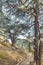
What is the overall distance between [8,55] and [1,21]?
2897mm

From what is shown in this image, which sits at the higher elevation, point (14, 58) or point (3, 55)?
point (3, 55)

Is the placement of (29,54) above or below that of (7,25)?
below

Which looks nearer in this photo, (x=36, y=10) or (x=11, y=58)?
(x=36, y=10)

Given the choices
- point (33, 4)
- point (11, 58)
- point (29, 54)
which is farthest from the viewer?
point (29, 54)

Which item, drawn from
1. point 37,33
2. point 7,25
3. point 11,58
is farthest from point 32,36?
point 11,58

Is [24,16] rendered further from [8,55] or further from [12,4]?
[8,55]

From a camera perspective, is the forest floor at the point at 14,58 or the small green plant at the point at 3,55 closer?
the forest floor at the point at 14,58

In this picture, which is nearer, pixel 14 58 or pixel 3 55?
pixel 14 58

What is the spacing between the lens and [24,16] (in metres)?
13.0

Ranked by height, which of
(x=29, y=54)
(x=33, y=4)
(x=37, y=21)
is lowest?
(x=29, y=54)

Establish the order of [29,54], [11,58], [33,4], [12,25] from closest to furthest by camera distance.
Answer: [33,4] → [12,25] → [11,58] → [29,54]

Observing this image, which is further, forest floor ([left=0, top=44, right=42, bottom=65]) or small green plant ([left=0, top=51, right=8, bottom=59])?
small green plant ([left=0, top=51, right=8, bottom=59])

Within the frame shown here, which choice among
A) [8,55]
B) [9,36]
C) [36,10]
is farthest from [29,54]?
[36,10]

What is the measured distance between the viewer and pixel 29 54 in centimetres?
1825
